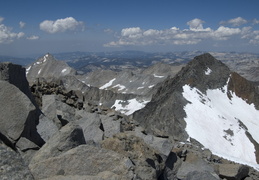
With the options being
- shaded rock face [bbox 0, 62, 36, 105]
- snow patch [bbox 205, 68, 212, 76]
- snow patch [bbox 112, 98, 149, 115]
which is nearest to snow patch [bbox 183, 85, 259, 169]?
snow patch [bbox 205, 68, 212, 76]

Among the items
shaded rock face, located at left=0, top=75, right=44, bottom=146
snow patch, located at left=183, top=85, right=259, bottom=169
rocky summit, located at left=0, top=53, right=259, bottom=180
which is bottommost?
snow patch, located at left=183, top=85, right=259, bottom=169

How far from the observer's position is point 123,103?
459 ft

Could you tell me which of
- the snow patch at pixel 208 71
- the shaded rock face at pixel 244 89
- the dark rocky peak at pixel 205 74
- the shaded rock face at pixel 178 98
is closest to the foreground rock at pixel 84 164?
the shaded rock face at pixel 178 98

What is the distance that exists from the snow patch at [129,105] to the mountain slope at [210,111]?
39821 millimetres

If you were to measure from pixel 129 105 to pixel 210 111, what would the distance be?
6994 cm

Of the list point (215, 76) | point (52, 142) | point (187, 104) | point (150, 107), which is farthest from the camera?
point (215, 76)

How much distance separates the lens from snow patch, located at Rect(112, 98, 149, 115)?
128 meters

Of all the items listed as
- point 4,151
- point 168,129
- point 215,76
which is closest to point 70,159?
point 4,151

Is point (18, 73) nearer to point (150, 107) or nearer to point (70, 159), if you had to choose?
point (70, 159)

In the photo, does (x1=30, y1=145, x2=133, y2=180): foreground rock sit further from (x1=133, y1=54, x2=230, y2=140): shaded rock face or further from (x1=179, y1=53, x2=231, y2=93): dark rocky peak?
(x1=179, y1=53, x2=231, y2=93): dark rocky peak

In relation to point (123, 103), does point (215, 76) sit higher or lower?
higher

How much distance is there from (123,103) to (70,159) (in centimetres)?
13031

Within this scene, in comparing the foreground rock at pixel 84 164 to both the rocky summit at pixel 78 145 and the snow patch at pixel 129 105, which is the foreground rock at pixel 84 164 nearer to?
the rocky summit at pixel 78 145

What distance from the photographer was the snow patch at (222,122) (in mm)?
55469
